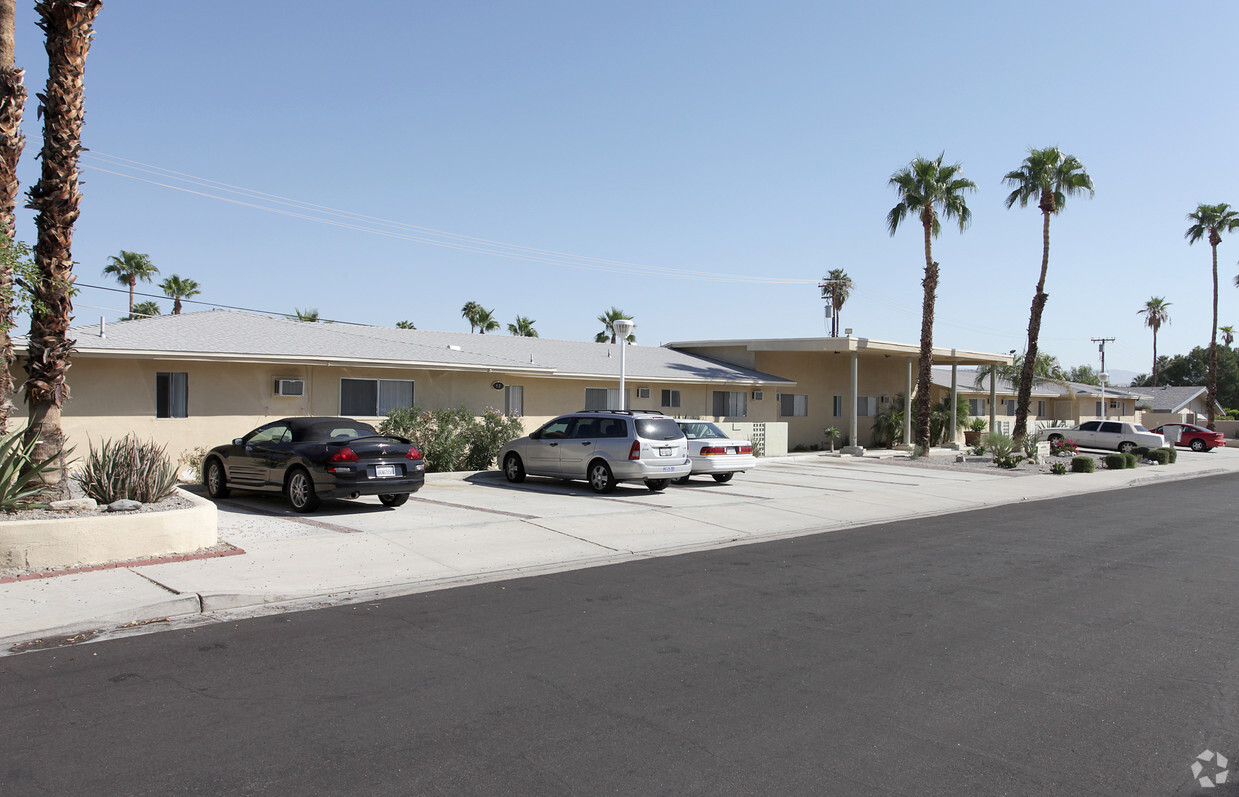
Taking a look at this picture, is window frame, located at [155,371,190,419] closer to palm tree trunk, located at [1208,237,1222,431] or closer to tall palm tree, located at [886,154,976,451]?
tall palm tree, located at [886,154,976,451]

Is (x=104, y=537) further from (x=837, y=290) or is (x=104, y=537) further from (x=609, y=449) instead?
(x=837, y=290)

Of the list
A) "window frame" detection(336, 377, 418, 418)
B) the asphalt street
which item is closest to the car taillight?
the asphalt street

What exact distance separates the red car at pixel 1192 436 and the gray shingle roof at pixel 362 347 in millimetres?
28973

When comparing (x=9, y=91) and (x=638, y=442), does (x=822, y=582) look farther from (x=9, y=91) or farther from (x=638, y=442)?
(x=9, y=91)

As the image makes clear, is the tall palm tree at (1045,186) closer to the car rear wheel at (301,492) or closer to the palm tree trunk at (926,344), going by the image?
the palm tree trunk at (926,344)

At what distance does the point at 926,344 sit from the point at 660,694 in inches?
1214

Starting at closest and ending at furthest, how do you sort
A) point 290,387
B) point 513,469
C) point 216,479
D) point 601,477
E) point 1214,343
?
point 216,479 → point 601,477 → point 513,469 → point 290,387 → point 1214,343

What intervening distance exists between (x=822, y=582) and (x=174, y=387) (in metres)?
14.4

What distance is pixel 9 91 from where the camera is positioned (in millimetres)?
10375

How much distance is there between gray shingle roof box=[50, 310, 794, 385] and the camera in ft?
58.8

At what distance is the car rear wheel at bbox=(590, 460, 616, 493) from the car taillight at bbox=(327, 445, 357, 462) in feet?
17.9

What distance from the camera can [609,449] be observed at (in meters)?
16.8

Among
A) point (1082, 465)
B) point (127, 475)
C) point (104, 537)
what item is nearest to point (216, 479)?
point (127, 475)

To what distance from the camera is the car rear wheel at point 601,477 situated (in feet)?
55.4
